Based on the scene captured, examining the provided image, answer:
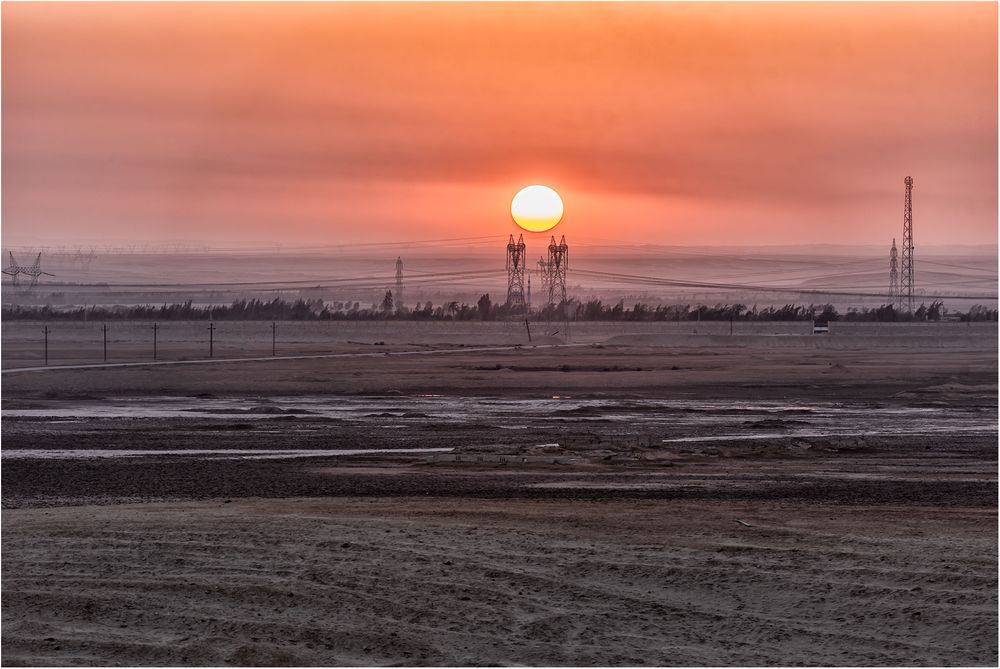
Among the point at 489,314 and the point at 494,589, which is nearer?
the point at 494,589

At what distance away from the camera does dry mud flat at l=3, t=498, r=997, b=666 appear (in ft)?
27.5

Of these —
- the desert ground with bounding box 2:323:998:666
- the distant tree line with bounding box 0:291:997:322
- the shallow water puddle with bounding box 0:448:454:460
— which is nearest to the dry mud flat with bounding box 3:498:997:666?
the desert ground with bounding box 2:323:998:666

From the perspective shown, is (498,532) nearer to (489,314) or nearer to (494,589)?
(494,589)

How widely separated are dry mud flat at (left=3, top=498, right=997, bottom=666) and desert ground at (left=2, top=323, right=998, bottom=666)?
0.03 m

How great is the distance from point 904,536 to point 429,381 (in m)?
27.5

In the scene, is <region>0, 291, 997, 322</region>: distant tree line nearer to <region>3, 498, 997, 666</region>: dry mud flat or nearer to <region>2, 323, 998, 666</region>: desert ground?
<region>2, 323, 998, 666</region>: desert ground

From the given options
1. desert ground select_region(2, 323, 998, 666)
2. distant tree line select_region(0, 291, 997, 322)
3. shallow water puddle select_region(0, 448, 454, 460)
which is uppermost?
distant tree line select_region(0, 291, 997, 322)

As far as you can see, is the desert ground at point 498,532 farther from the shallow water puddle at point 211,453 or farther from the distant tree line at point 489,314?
the distant tree line at point 489,314

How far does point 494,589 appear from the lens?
9.66 meters

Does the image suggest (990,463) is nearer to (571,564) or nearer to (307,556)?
(571,564)

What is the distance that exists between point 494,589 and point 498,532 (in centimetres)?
202

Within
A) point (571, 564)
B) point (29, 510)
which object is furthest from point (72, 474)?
point (571, 564)

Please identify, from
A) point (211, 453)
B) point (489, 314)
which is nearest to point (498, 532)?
point (211, 453)

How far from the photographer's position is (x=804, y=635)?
8766 mm
